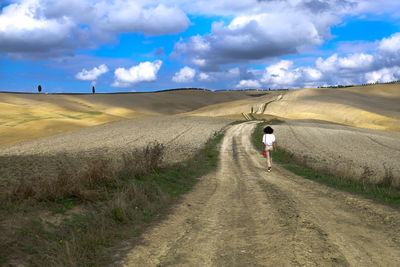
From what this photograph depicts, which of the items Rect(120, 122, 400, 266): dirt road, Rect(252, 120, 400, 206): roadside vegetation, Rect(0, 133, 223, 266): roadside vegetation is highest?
Rect(0, 133, 223, 266): roadside vegetation

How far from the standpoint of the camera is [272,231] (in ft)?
24.3

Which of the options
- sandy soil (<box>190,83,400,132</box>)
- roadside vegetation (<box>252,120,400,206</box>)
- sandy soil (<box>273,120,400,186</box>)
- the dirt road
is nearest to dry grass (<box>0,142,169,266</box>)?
the dirt road

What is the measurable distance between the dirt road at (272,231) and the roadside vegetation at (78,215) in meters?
0.66

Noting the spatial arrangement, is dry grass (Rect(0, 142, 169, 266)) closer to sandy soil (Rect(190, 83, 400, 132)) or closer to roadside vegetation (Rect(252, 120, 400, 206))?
roadside vegetation (Rect(252, 120, 400, 206))

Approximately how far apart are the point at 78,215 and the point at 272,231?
15.2 ft

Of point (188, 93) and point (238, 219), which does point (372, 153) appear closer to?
point (238, 219)

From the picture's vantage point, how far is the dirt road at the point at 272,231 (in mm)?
5941

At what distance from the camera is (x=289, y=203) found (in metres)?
10.1

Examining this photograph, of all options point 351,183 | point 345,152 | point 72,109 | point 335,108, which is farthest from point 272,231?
point 72,109

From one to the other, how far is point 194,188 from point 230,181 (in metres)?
2.16

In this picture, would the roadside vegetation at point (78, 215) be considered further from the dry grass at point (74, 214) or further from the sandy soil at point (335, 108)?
the sandy soil at point (335, 108)

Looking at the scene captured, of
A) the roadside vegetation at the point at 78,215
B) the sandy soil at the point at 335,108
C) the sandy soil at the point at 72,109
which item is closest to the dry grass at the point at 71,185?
the roadside vegetation at the point at 78,215

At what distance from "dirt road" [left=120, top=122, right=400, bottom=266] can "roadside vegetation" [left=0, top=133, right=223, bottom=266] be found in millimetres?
656

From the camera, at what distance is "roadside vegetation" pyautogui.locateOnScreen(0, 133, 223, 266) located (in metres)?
5.98
